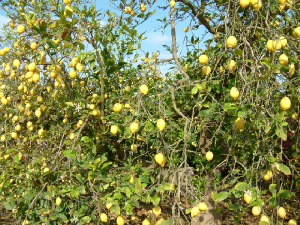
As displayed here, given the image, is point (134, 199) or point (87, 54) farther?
point (87, 54)

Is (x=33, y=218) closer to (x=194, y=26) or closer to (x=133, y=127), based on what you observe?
(x=133, y=127)

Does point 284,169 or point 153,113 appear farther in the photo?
point 153,113

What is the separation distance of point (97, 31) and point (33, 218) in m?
1.67

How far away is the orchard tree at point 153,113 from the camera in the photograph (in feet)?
5.16

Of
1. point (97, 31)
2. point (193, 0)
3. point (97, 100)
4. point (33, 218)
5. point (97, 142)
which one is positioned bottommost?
point (33, 218)

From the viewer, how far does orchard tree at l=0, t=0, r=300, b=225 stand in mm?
1572

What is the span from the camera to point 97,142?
2.57 metres

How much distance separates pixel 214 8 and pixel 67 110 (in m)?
1.84

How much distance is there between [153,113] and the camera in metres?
2.34

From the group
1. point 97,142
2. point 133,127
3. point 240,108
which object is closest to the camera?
point 240,108

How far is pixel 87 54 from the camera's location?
194cm

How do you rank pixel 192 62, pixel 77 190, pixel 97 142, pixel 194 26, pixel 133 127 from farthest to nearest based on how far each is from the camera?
pixel 192 62, pixel 194 26, pixel 97 142, pixel 77 190, pixel 133 127

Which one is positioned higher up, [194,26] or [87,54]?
[194,26]

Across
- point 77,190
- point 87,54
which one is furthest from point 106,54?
point 77,190
